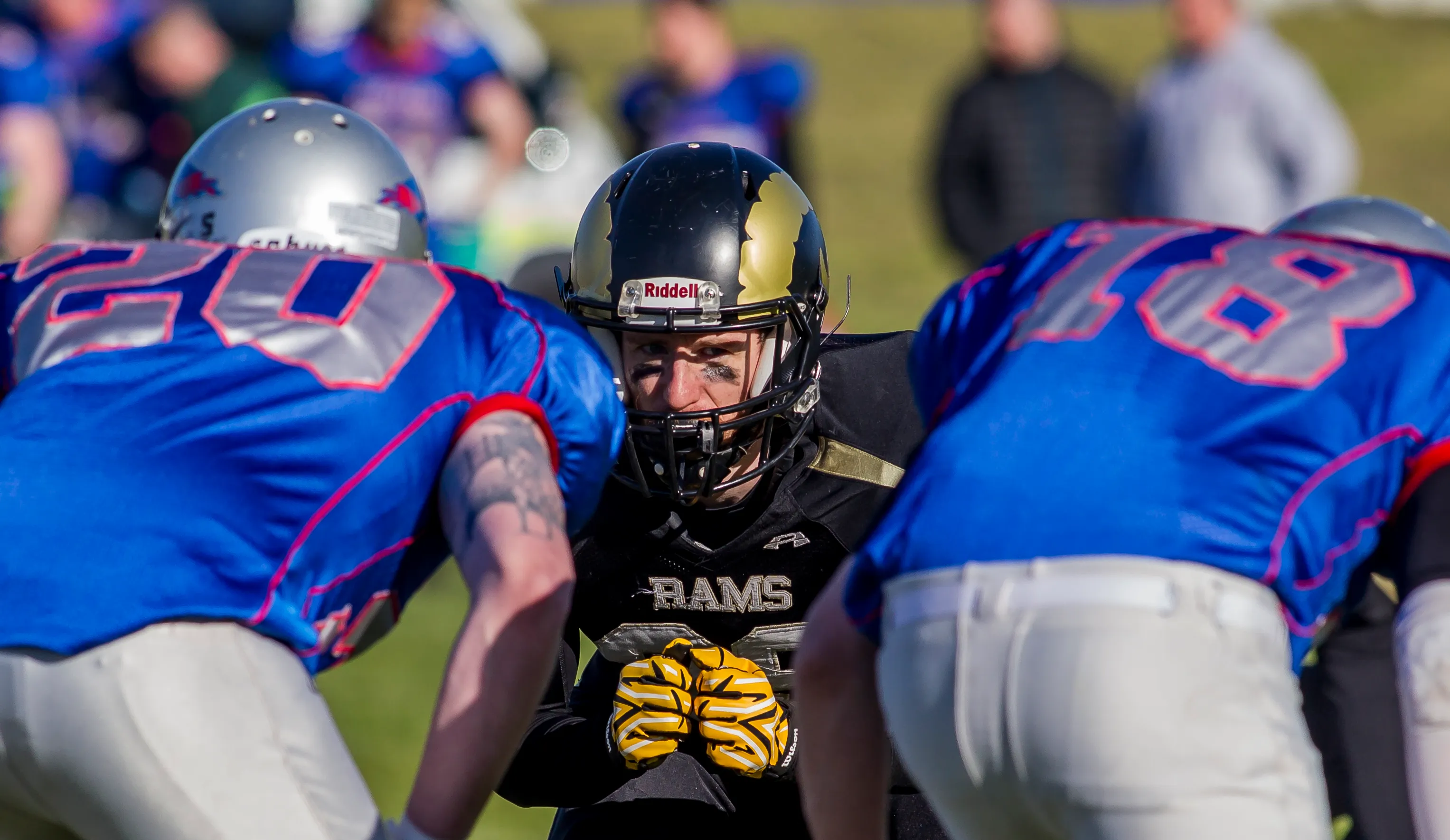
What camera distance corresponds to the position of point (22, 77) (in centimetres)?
795

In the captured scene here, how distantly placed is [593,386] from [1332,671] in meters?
1.60

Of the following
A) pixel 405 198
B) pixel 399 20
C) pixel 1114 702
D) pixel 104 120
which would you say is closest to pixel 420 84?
pixel 399 20

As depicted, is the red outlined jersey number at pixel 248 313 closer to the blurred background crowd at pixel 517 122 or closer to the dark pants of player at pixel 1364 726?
the dark pants of player at pixel 1364 726

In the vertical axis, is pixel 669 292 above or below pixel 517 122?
above

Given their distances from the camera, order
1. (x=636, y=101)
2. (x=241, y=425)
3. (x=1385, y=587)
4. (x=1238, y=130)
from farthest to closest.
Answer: (x=636, y=101), (x=1238, y=130), (x=1385, y=587), (x=241, y=425)

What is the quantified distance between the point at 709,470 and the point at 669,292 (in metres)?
0.34

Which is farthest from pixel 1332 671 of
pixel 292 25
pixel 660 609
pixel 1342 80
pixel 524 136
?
pixel 1342 80

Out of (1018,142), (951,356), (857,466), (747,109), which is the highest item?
(951,356)

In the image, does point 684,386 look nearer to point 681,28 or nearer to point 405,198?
point 405,198

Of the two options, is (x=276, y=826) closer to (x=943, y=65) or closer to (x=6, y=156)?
(x=6, y=156)

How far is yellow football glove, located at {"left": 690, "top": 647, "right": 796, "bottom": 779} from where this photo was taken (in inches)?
124

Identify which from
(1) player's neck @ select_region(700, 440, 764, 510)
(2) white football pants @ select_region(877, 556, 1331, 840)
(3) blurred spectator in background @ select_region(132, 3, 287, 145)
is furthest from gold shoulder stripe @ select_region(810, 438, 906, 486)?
(3) blurred spectator in background @ select_region(132, 3, 287, 145)

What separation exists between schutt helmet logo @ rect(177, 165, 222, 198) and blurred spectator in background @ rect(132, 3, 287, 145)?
5.00 metres

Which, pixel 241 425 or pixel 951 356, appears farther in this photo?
pixel 951 356
